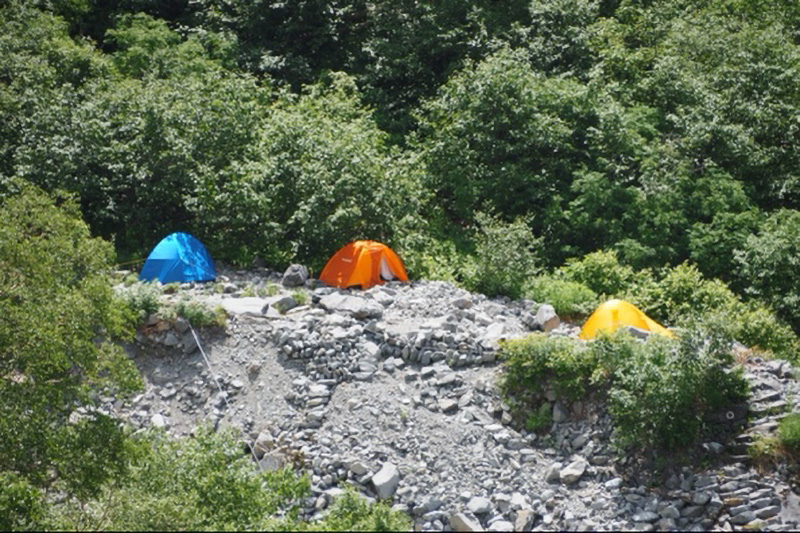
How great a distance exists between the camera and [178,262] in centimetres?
1927

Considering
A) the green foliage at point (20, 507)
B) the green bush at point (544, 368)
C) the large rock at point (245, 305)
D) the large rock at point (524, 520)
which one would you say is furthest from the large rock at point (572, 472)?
the green foliage at point (20, 507)

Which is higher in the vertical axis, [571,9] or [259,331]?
[571,9]

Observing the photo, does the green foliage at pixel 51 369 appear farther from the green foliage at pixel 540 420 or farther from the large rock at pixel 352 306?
the green foliage at pixel 540 420

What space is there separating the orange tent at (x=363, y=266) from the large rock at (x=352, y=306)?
2.57 feet

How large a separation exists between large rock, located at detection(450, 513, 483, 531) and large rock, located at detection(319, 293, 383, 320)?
161 inches

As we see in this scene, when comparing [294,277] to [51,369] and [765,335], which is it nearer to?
[51,369]

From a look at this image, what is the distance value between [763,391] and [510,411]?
316 cm

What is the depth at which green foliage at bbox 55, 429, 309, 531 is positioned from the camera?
12.8 metres

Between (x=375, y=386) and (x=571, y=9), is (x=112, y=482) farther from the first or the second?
(x=571, y=9)

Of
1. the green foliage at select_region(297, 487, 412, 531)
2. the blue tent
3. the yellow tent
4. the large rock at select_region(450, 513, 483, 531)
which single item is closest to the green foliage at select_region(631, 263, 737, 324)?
the yellow tent

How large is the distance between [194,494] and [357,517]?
1.78 metres

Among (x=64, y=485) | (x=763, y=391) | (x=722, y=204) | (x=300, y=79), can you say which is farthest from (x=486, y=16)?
(x=64, y=485)

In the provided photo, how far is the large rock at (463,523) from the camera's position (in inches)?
546

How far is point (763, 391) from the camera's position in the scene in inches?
593
